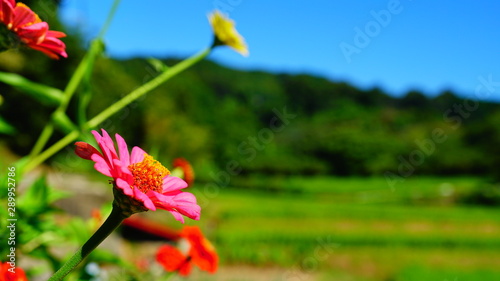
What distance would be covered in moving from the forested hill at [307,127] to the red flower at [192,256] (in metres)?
16.7

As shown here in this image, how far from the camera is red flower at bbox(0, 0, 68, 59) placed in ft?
1.36

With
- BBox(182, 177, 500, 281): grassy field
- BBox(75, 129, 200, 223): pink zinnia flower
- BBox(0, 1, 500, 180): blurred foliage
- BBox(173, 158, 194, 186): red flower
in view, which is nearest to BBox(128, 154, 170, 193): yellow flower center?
BBox(75, 129, 200, 223): pink zinnia flower

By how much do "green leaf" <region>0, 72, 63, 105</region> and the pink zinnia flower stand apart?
413 millimetres

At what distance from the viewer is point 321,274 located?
7.73 m

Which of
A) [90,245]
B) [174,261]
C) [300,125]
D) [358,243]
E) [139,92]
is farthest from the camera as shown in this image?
[300,125]

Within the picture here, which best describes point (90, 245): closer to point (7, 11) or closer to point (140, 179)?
point (140, 179)

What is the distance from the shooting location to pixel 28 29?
1.38 feet

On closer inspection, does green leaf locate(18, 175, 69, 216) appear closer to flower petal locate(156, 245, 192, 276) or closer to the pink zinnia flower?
flower petal locate(156, 245, 192, 276)

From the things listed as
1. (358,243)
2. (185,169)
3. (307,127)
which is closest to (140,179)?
(185,169)

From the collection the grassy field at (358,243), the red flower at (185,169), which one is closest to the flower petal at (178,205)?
the red flower at (185,169)

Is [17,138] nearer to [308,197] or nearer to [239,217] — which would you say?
[239,217]

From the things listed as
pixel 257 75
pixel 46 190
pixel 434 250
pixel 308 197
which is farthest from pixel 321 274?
pixel 257 75

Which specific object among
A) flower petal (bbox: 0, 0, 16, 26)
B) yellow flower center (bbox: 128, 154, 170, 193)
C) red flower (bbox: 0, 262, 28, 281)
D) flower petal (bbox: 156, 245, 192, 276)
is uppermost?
flower petal (bbox: 0, 0, 16, 26)

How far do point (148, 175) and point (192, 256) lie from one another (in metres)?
0.45
